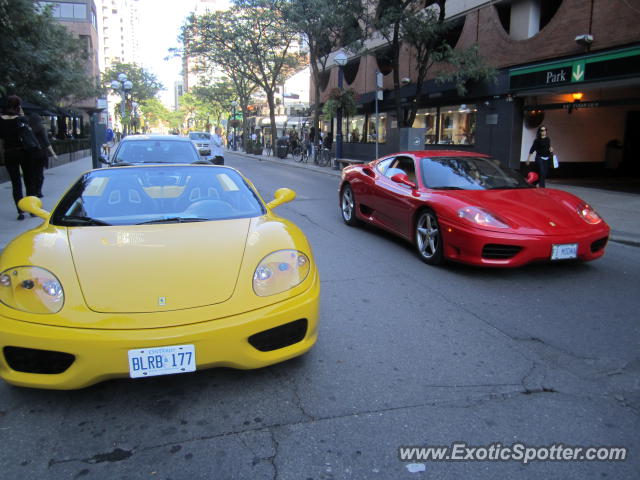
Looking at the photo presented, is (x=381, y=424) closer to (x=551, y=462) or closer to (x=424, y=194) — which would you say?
(x=551, y=462)

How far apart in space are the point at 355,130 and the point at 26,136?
77.0 feet

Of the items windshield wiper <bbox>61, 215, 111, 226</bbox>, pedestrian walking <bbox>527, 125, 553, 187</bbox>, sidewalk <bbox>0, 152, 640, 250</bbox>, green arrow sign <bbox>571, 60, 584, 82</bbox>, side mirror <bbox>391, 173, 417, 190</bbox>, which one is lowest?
sidewalk <bbox>0, 152, 640, 250</bbox>

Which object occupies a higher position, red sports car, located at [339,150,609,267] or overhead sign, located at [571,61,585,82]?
overhead sign, located at [571,61,585,82]

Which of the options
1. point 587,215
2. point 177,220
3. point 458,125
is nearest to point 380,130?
point 458,125

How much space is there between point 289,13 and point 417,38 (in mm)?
7621

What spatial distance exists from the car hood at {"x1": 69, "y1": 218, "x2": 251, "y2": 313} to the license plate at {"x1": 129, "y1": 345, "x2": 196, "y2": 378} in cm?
22

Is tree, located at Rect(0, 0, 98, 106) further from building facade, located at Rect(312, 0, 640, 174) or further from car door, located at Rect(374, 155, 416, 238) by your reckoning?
building facade, located at Rect(312, 0, 640, 174)

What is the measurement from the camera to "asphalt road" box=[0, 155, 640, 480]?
7.72ft

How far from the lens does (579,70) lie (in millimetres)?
13836

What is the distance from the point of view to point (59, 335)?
2.54m

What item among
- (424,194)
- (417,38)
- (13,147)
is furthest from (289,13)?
(424,194)

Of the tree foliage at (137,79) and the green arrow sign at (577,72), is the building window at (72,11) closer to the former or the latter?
the tree foliage at (137,79)

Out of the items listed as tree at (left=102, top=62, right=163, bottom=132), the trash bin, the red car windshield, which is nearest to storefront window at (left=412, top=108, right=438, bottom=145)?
the trash bin

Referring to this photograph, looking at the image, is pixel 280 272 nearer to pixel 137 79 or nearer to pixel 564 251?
pixel 564 251
